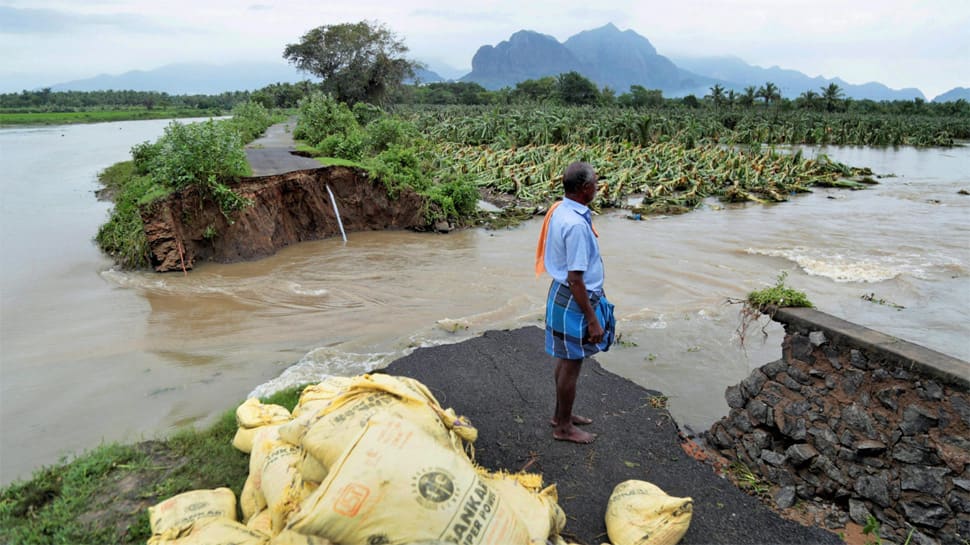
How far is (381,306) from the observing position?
782 centimetres

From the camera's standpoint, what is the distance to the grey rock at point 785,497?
11.0ft

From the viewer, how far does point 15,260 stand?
34.7 feet

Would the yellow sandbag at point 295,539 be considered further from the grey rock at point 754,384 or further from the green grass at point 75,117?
the green grass at point 75,117

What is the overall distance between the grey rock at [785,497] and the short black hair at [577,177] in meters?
2.28

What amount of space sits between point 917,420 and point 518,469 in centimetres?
233

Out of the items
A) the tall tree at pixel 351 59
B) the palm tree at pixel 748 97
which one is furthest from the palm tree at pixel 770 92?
the tall tree at pixel 351 59

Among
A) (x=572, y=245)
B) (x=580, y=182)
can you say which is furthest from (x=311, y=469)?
(x=580, y=182)

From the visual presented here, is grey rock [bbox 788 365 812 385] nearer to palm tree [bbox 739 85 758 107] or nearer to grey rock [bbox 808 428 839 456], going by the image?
grey rock [bbox 808 428 839 456]

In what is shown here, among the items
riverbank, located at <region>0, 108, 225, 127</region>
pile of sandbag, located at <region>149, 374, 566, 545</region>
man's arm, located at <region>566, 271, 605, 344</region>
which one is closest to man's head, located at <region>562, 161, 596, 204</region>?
man's arm, located at <region>566, 271, 605, 344</region>

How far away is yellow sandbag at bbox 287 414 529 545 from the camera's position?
2076mm

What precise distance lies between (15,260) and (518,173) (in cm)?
1260

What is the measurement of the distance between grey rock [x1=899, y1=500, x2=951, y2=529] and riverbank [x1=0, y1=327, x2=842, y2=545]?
43cm

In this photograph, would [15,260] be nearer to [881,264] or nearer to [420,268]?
[420,268]

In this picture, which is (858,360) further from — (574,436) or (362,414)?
(362,414)
